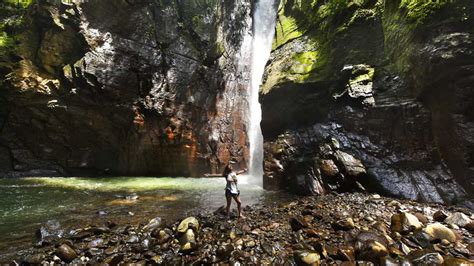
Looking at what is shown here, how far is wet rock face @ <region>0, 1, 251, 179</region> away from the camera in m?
15.7

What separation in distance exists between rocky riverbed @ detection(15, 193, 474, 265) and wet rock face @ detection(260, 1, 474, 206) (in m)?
2.21

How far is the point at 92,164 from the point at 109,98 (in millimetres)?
4888

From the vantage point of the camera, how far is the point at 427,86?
9359 millimetres

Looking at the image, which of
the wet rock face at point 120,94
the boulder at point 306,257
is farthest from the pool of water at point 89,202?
the boulder at point 306,257

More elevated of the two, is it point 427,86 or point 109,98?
point 109,98

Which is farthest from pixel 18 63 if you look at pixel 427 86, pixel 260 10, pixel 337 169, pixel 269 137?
pixel 260 10

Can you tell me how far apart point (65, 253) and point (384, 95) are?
1253 cm

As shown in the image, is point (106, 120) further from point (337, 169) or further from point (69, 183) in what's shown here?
point (337, 169)

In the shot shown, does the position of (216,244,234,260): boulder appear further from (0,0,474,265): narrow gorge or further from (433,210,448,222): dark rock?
(433,210,448,222): dark rock

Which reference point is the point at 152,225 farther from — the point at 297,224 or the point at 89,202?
the point at 89,202

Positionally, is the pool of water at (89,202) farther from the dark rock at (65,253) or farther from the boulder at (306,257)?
the boulder at (306,257)

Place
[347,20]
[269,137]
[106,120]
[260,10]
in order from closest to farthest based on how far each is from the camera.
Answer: [347,20] → [269,137] → [106,120] → [260,10]

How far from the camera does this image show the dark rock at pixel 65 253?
5488 millimetres

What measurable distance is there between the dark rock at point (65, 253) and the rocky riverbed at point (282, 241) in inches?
0.8
